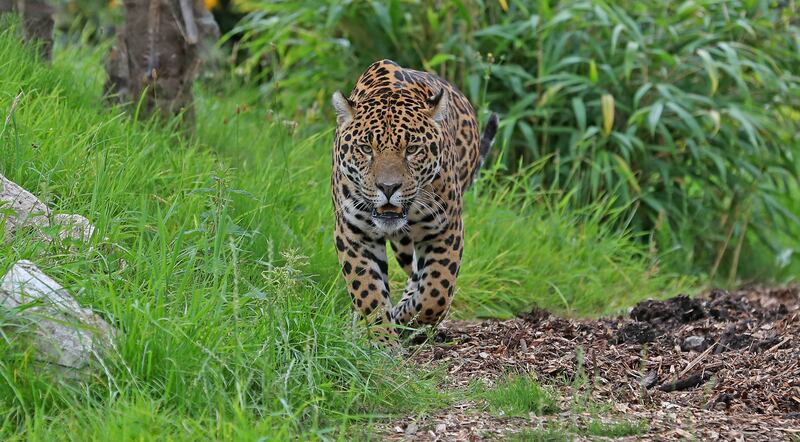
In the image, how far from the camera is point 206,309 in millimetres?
4418

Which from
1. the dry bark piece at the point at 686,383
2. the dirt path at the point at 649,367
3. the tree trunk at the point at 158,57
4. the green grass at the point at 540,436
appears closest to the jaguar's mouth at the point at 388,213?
the dirt path at the point at 649,367

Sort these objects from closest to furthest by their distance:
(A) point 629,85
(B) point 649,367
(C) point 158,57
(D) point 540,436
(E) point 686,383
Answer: (D) point 540,436 < (E) point 686,383 < (B) point 649,367 < (C) point 158,57 < (A) point 629,85

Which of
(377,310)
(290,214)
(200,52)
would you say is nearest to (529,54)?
(200,52)

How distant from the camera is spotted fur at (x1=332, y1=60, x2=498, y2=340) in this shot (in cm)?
538

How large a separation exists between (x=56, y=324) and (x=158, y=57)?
3.50m

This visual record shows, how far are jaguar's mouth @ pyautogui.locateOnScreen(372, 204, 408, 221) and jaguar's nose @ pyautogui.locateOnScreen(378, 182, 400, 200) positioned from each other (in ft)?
0.26

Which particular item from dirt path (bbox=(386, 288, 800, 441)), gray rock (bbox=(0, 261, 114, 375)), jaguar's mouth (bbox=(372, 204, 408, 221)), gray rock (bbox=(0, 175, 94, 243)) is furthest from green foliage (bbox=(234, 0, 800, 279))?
gray rock (bbox=(0, 261, 114, 375))

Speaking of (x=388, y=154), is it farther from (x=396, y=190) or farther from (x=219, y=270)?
(x=219, y=270)

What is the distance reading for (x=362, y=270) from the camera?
5.61m

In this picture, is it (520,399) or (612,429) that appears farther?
(520,399)

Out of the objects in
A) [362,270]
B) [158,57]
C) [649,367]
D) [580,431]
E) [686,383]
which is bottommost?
[649,367]

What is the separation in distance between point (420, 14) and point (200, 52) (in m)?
2.24

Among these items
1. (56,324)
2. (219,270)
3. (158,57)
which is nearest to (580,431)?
(219,270)

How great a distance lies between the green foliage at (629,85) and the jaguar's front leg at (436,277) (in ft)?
9.72
